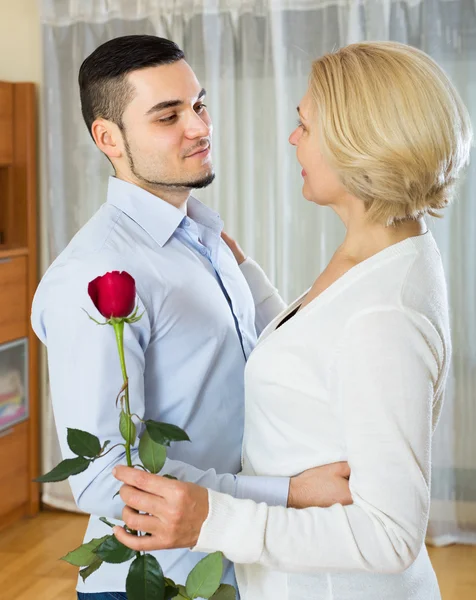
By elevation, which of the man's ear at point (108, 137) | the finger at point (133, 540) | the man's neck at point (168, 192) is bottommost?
the finger at point (133, 540)

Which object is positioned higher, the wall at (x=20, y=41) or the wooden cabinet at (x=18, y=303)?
the wall at (x=20, y=41)

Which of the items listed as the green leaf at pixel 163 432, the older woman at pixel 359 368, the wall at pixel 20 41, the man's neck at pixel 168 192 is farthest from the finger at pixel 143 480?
the wall at pixel 20 41

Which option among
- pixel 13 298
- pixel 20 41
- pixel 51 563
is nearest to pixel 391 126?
pixel 51 563

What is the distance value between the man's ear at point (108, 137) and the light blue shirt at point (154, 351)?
79mm

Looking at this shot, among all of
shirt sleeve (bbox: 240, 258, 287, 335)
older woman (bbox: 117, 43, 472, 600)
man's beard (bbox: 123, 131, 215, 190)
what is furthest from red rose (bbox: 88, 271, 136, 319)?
shirt sleeve (bbox: 240, 258, 287, 335)

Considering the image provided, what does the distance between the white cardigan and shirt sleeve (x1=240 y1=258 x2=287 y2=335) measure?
0.74m

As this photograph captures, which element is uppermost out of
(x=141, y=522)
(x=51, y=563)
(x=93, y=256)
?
(x=93, y=256)

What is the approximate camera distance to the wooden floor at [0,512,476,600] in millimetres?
3606

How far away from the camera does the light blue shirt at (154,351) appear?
143cm

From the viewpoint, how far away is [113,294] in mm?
1000

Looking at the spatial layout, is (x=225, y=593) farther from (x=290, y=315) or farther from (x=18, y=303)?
(x=18, y=303)

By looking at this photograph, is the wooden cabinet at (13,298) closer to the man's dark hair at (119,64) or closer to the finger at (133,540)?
the man's dark hair at (119,64)

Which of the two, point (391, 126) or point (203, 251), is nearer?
point (391, 126)

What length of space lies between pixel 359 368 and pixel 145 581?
396 millimetres
